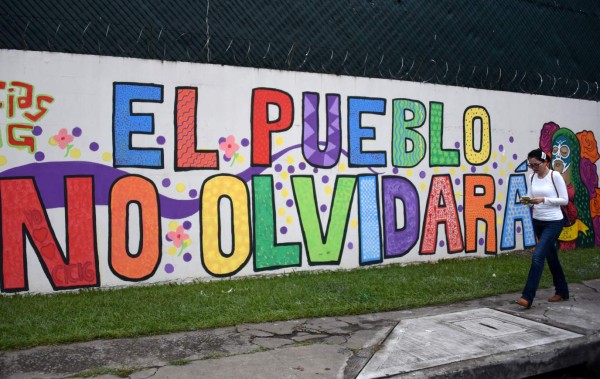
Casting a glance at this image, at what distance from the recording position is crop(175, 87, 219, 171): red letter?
6.63 meters

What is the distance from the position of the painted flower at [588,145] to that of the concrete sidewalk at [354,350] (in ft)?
18.2

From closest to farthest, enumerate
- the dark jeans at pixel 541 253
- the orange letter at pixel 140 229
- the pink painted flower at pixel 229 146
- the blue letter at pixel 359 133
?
the dark jeans at pixel 541 253 < the orange letter at pixel 140 229 < the pink painted flower at pixel 229 146 < the blue letter at pixel 359 133

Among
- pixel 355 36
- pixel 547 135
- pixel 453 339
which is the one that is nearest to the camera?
pixel 453 339

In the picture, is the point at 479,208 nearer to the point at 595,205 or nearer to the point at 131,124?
the point at 595,205

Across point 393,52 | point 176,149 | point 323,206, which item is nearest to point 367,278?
point 323,206

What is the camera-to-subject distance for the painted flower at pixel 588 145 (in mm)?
10188

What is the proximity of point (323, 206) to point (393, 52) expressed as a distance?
8.89 feet

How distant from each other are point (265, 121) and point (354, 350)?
358 cm

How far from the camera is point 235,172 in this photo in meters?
6.93

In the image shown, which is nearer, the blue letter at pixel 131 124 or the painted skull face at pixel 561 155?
the blue letter at pixel 131 124

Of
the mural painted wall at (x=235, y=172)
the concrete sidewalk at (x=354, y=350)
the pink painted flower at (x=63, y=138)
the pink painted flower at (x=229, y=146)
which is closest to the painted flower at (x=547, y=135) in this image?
the mural painted wall at (x=235, y=172)

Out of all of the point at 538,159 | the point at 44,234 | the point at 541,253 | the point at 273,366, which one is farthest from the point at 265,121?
the point at 273,366

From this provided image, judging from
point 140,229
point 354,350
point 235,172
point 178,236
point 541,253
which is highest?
point 235,172

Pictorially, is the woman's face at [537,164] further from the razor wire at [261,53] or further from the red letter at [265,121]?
the red letter at [265,121]
